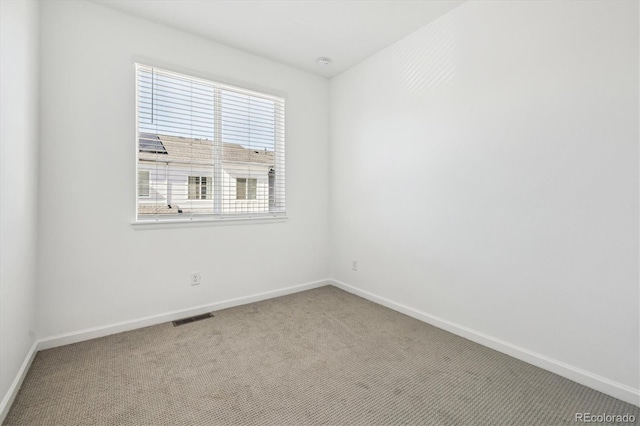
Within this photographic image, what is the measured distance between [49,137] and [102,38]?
0.89m

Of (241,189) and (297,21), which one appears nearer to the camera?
(297,21)

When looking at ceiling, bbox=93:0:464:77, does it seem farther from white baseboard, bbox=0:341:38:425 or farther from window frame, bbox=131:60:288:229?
white baseboard, bbox=0:341:38:425

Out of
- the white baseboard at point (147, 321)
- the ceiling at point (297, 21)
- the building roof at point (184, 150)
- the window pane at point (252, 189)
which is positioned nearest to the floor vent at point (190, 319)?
the white baseboard at point (147, 321)

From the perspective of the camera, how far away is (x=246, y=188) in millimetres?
3236

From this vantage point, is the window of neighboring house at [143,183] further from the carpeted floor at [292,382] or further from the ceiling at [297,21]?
the ceiling at [297,21]

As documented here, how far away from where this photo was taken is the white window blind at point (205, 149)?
263cm

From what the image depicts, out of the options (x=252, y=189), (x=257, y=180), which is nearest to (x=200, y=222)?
(x=252, y=189)

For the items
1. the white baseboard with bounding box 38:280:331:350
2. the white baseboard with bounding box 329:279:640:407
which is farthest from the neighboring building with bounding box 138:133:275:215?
the white baseboard with bounding box 329:279:640:407

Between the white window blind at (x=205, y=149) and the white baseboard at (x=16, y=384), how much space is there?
1.14 m

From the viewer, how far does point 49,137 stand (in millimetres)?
2197

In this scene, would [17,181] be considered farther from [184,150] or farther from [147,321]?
[147,321]

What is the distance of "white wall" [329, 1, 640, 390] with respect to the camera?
1.70 metres

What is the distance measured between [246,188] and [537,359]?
2.84 meters

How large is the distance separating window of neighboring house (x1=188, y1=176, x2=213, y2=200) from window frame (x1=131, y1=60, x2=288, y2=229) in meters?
0.04
